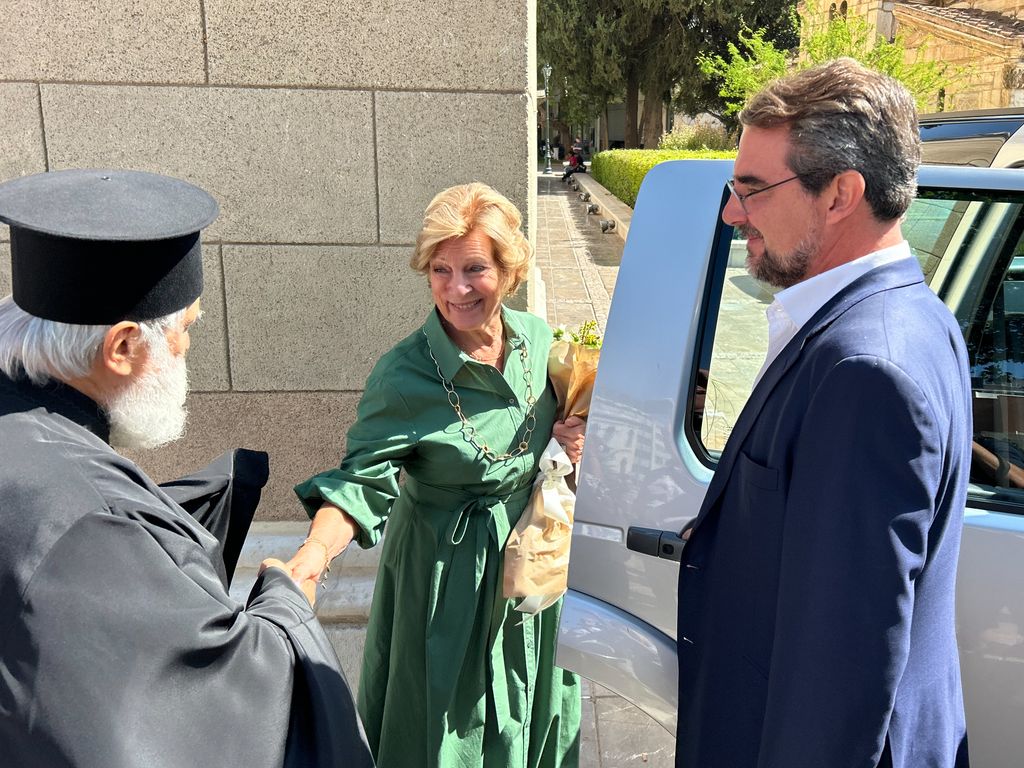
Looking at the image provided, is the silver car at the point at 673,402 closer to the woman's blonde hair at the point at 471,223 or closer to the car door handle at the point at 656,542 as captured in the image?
the car door handle at the point at 656,542

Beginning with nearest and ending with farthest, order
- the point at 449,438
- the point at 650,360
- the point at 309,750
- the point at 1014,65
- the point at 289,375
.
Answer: the point at 309,750, the point at 650,360, the point at 449,438, the point at 289,375, the point at 1014,65

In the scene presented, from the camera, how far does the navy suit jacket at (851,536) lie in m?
1.09

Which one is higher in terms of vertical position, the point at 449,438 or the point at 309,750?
the point at 449,438

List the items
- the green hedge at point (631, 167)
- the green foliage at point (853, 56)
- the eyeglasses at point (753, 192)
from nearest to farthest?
the eyeglasses at point (753, 192), the green foliage at point (853, 56), the green hedge at point (631, 167)

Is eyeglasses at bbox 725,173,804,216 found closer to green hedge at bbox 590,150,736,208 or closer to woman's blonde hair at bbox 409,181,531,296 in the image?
woman's blonde hair at bbox 409,181,531,296

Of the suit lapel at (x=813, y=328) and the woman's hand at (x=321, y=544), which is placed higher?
the suit lapel at (x=813, y=328)

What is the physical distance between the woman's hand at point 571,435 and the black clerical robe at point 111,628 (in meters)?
1.03

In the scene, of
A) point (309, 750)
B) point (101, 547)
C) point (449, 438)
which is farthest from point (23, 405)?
point (449, 438)

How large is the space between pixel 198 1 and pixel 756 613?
311cm

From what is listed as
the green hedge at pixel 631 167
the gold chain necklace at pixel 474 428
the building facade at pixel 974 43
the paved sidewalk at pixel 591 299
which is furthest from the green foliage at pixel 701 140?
the gold chain necklace at pixel 474 428

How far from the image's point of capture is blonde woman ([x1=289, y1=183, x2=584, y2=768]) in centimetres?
203

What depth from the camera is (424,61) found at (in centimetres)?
333

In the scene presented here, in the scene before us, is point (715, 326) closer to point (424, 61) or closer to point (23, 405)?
point (23, 405)

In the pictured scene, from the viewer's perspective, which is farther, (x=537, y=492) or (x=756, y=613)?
(x=537, y=492)
